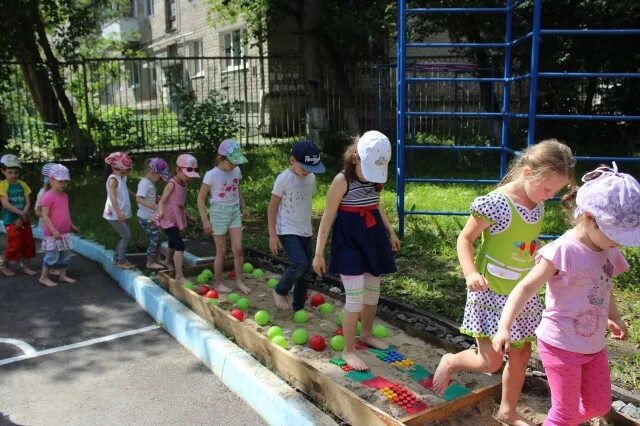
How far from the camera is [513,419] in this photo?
3244 millimetres

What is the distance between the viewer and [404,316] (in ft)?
A: 17.2

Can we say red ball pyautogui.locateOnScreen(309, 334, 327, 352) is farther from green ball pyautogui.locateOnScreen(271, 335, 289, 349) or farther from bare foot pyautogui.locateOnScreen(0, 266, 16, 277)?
bare foot pyautogui.locateOnScreen(0, 266, 16, 277)

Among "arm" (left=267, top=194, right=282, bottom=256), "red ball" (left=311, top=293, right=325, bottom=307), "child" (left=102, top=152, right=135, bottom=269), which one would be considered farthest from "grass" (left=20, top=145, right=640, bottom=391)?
"arm" (left=267, top=194, right=282, bottom=256)

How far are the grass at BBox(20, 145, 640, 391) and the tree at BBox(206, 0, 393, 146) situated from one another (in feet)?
6.41

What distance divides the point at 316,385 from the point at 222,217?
2.71 m

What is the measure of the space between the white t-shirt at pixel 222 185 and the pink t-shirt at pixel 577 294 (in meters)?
3.73

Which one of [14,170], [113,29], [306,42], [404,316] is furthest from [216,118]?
[113,29]

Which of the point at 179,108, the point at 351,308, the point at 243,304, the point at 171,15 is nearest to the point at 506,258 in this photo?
the point at 351,308

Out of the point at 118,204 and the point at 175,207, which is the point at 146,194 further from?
the point at 175,207

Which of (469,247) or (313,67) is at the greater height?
(313,67)

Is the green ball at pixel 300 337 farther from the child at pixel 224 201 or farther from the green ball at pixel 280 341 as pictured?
the child at pixel 224 201

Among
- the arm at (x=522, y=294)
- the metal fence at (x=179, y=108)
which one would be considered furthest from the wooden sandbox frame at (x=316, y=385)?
the metal fence at (x=179, y=108)

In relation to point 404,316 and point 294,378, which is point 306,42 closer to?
point 404,316

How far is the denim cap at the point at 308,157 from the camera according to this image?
4910 millimetres
